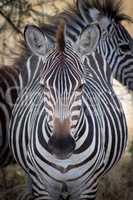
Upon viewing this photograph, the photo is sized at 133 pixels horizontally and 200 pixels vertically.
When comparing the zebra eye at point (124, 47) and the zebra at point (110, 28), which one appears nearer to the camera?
the zebra at point (110, 28)

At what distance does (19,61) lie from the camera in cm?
524

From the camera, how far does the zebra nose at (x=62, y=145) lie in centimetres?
394

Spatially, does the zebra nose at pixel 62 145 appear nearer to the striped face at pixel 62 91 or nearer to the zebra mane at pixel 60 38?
the striped face at pixel 62 91

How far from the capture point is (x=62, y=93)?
3.97m

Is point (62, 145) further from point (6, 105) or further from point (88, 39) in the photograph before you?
→ point (6, 105)

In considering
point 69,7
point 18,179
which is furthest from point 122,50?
point 18,179

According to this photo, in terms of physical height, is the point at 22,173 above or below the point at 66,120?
below

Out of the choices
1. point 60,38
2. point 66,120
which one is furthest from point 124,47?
point 66,120

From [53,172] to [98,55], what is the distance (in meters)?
1.21

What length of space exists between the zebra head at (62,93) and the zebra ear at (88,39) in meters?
A: 0.09

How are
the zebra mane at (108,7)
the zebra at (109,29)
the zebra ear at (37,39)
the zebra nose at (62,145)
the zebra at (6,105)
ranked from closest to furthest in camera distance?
1. the zebra nose at (62,145)
2. the zebra ear at (37,39)
3. the zebra at (6,105)
4. the zebra at (109,29)
5. the zebra mane at (108,7)

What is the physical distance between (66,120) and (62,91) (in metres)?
0.18

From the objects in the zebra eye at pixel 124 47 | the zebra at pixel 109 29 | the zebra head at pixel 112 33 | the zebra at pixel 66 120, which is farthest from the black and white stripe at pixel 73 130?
the zebra eye at pixel 124 47

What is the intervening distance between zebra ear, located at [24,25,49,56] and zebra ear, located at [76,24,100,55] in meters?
0.22
